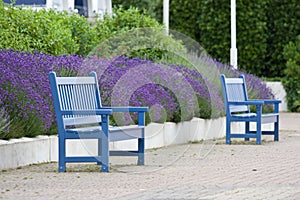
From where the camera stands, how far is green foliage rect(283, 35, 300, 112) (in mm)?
28906

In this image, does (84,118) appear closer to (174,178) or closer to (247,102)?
(174,178)

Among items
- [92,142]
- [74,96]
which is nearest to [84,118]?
[74,96]

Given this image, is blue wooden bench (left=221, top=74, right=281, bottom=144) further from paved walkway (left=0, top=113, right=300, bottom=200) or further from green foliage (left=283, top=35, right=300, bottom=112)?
green foliage (left=283, top=35, right=300, bottom=112)

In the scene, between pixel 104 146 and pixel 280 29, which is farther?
pixel 280 29

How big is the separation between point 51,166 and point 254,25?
21.0 metres

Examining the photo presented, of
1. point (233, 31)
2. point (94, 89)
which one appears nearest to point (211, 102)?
point (94, 89)

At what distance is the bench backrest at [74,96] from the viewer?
34.1 feet

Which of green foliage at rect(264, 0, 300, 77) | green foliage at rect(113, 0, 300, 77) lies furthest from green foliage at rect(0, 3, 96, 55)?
green foliage at rect(264, 0, 300, 77)

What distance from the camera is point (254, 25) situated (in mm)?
31219

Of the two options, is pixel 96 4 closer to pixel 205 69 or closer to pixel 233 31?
pixel 233 31

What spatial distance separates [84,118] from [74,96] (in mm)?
318

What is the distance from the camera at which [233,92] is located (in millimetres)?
15836

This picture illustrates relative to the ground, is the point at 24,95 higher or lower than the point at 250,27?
lower

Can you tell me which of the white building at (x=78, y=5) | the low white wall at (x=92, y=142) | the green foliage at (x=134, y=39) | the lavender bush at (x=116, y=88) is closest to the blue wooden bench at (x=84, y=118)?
the low white wall at (x=92, y=142)
